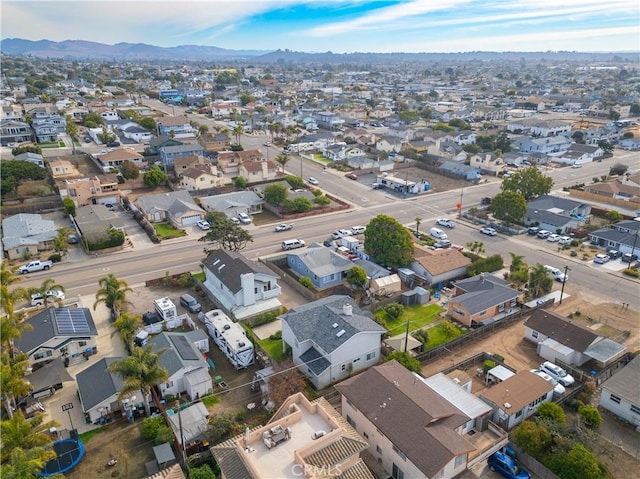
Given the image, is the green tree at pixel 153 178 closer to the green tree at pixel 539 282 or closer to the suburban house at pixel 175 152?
the suburban house at pixel 175 152

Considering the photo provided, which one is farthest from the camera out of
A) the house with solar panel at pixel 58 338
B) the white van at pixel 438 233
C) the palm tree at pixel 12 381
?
the white van at pixel 438 233

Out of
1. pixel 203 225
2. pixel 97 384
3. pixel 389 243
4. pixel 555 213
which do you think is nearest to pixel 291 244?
pixel 389 243

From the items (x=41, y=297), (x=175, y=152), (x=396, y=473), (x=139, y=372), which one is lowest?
(x=396, y=473)

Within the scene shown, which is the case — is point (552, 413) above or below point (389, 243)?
below

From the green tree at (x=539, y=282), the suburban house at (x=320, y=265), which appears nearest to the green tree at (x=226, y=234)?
the suburban house at (x=320, y=265)

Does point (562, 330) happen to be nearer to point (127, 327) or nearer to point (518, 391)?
point (518, 391)

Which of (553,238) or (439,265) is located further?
(553,238)
